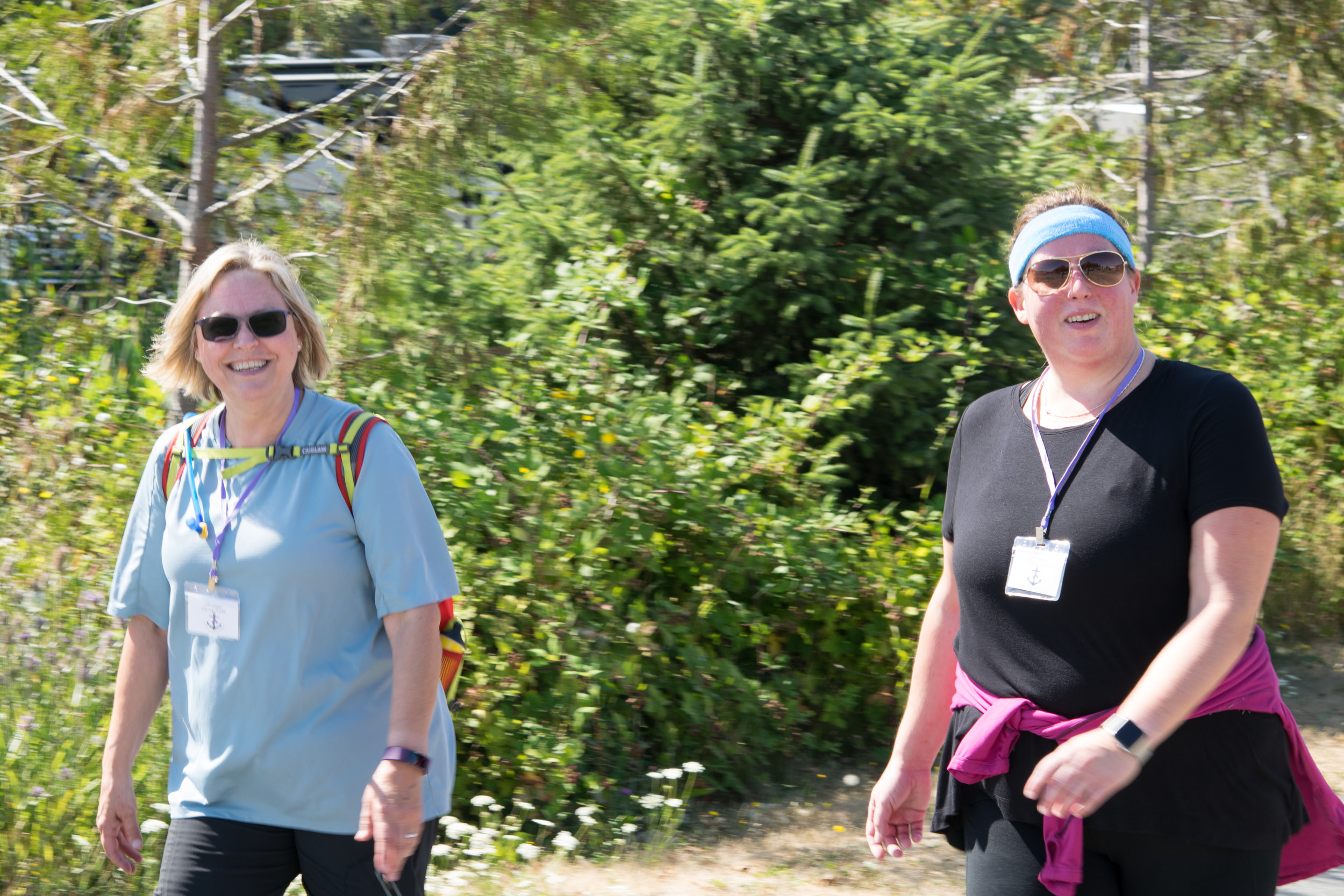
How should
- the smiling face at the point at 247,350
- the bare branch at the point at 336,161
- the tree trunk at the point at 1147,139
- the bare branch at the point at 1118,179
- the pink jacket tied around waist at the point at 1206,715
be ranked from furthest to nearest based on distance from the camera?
the bare branch at the point at 1118,179 < the tree trunk at the point at 1147,139 < the bare branch at the point at 336,161 < the smiling face at the point at 247,350 < the pink jacket tied around waist at the point at 1206,715

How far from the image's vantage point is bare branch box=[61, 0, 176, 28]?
4.48 m

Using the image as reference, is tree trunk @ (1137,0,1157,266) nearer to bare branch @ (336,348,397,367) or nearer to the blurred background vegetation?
the blurred background vegetation

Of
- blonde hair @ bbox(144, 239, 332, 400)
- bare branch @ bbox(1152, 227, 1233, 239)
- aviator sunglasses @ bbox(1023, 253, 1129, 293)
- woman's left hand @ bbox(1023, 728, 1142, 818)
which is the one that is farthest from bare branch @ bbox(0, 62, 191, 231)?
bare branch @ bbox(1152, 227, 1233, 239)

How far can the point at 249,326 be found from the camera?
2293 millimetres

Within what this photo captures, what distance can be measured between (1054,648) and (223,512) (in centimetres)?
151

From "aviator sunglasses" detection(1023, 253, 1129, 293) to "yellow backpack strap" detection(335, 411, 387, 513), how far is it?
120cm

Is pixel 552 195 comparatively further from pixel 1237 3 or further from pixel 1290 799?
pixel 1237 3

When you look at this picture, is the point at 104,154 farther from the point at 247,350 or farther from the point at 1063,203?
the point at 1063,203

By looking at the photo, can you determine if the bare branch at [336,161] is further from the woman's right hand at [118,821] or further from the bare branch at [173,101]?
the woman's right hand at [118,821]

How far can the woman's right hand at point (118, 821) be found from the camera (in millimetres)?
2393

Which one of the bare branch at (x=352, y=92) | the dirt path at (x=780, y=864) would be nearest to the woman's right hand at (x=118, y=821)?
→ the dirt path at (x=780, y=864)

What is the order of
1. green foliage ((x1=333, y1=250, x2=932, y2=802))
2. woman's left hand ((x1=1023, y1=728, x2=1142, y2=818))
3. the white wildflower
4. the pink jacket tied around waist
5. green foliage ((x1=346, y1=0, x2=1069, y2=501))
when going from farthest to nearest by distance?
green foliage ((x1=346, y1=0, x2=1069, y2=501)) → green foliage ((x1=333, y1=250, x2=932, y2=802)) → the white wildflower → the pink jacket tied around waist → woman's left hand ((x1=1023, y1=728, x2=1142, y2=818))

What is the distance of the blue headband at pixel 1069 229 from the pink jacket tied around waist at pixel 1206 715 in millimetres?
702

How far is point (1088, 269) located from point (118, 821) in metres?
2.14
